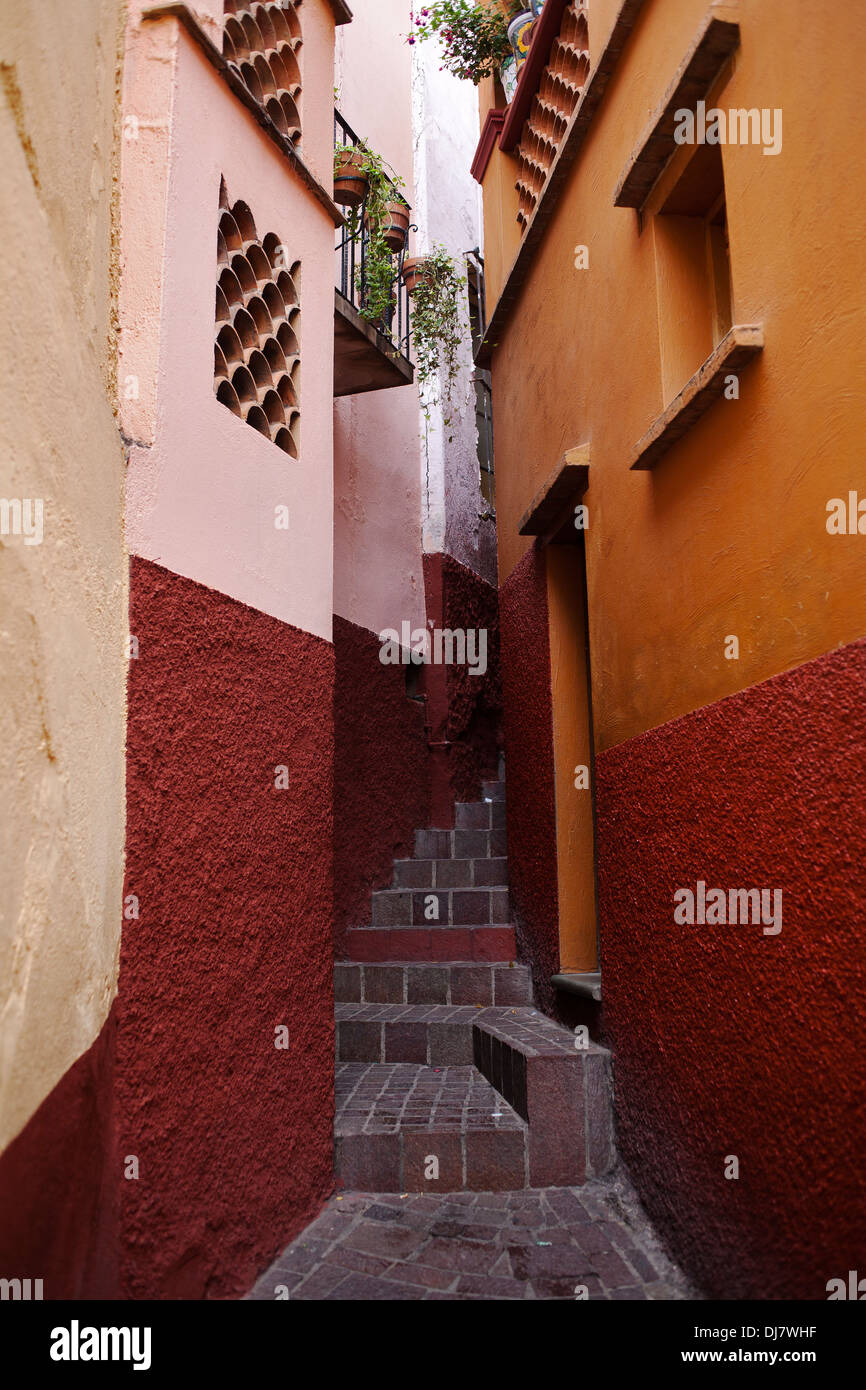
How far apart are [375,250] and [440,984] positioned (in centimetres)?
488

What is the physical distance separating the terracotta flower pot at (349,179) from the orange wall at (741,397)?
1781mm

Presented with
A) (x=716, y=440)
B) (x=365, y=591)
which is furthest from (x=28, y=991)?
(x=365, y=591)

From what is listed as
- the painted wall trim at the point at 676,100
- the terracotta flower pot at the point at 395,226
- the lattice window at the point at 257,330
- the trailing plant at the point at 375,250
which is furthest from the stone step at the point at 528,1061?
the terracotta flower pot at the point at 395,226

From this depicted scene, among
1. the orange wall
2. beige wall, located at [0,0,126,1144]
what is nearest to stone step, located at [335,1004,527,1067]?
the orange wall

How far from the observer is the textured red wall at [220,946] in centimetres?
289

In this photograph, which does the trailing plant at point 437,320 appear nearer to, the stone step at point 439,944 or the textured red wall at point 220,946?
the stone step at point 439,944

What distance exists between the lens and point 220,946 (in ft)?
10.9

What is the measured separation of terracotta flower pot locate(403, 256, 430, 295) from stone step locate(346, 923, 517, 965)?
199 inches

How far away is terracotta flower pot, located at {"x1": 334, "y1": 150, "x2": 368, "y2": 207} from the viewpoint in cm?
634

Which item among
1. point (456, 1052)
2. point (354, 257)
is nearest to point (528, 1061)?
point (456, 1052)

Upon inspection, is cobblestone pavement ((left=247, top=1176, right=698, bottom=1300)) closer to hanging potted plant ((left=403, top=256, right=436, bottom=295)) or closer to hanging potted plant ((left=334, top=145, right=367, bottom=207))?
hanging potted plant ((left=334, top=145, right=367, bottom=207))

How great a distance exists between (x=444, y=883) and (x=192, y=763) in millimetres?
3974

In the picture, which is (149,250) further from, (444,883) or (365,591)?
(444,883)

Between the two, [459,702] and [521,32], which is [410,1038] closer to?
[459,702]
